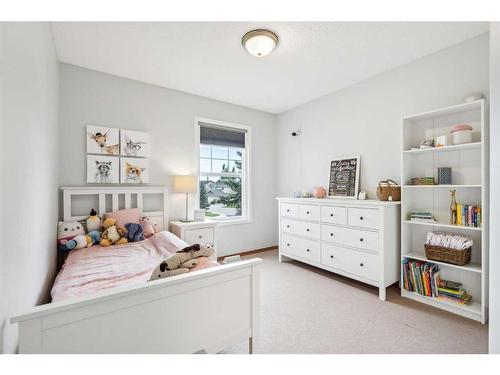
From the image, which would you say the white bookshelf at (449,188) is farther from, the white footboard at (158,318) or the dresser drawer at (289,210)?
the white footboard at (158,318)

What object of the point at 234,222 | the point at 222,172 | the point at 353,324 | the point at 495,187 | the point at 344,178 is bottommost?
the point at 353,324

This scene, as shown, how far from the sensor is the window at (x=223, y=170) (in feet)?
11.5

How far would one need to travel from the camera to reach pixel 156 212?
115 inches

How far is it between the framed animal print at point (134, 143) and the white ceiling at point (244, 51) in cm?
67

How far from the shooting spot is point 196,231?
289cm

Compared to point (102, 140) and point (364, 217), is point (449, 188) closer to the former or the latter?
point (364, 217)

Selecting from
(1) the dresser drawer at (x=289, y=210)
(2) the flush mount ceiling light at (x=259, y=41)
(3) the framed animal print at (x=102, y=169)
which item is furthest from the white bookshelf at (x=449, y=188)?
(3) the framed animal print at (x=102, y=169)

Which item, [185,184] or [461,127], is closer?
[461,127]

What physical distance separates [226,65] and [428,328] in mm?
2969

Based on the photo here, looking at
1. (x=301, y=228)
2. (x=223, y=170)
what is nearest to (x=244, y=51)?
(x=223, y=170)

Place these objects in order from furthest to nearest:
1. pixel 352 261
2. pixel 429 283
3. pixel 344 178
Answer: pixel 344 178, pixel 352 261, pixel 429 283

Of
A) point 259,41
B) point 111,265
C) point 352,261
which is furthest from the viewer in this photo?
point 352,261

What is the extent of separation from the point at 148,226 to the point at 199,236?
0.61 m

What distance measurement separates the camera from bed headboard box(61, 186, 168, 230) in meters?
2.44
